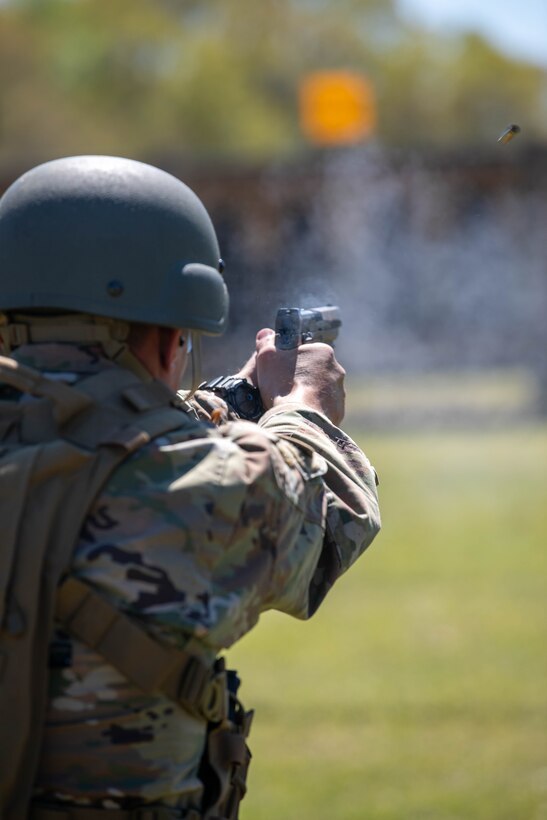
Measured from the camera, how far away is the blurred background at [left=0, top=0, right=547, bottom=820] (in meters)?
7.21

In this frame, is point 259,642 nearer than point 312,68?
Yes

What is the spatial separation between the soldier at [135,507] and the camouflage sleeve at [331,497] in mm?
13

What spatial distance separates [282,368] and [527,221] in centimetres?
2601

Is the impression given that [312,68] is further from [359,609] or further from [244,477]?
[244,477]

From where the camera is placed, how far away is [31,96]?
2154 inches

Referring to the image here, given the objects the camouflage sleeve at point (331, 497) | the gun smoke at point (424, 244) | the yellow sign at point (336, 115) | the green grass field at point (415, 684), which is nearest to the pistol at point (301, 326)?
the camouflage sleeve at point (331, 497)

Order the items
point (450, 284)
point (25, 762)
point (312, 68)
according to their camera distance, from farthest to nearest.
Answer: point (312, 68)
point (450, 284)
point (25, 762)

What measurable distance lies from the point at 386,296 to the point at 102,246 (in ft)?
86.3

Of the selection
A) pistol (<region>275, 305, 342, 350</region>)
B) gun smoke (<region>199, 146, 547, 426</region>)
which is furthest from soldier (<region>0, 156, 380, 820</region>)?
gun smoke (<region>199, 146, 547, 426</region>)

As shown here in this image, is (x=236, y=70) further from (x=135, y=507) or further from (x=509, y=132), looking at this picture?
(x=135, y=507)

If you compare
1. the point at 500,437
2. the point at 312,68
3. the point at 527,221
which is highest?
the point at 312,68

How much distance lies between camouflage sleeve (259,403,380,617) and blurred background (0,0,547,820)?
0.64 meters

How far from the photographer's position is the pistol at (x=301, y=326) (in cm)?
311

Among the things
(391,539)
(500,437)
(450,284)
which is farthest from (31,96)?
(391,539)
